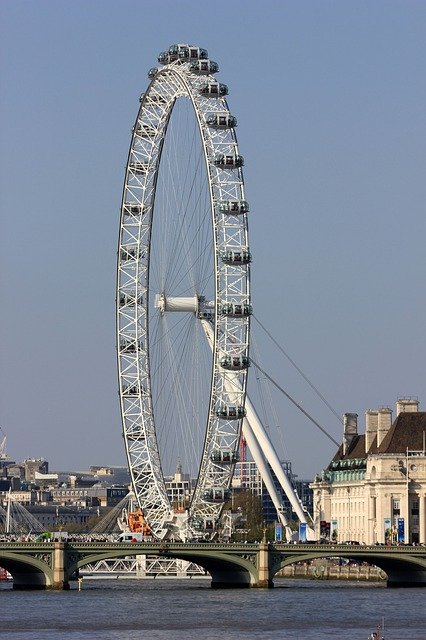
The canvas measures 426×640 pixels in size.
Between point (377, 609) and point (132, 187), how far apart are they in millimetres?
33398

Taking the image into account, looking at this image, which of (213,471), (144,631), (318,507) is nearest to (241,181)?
(213,471)

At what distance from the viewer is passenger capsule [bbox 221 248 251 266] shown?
4688 inches

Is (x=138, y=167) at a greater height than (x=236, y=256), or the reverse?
(x=138, y=167)

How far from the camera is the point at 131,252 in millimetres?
124688

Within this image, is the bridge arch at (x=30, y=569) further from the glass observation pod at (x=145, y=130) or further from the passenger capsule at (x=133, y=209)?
the glass observation pod at (x=145, y=130)

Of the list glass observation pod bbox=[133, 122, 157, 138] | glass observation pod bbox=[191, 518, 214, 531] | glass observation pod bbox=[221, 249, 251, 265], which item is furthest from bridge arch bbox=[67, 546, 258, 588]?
glass observation pod bbox=[133, 122, 157, 138]

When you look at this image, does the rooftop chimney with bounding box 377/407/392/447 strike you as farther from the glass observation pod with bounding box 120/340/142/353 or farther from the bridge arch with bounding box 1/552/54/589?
the bridge arch with bounding box 1/552/54/589

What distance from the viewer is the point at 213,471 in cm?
12188

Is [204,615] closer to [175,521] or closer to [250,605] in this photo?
[250,605]

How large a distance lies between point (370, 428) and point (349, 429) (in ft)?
31.0

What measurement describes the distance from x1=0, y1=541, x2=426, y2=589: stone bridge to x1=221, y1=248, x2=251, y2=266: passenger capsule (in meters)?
14.4

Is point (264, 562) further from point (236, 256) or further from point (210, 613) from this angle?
point (210, 613)

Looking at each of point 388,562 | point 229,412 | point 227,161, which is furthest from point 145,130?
point 388,562

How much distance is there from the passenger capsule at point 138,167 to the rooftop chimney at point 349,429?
5338 cm
